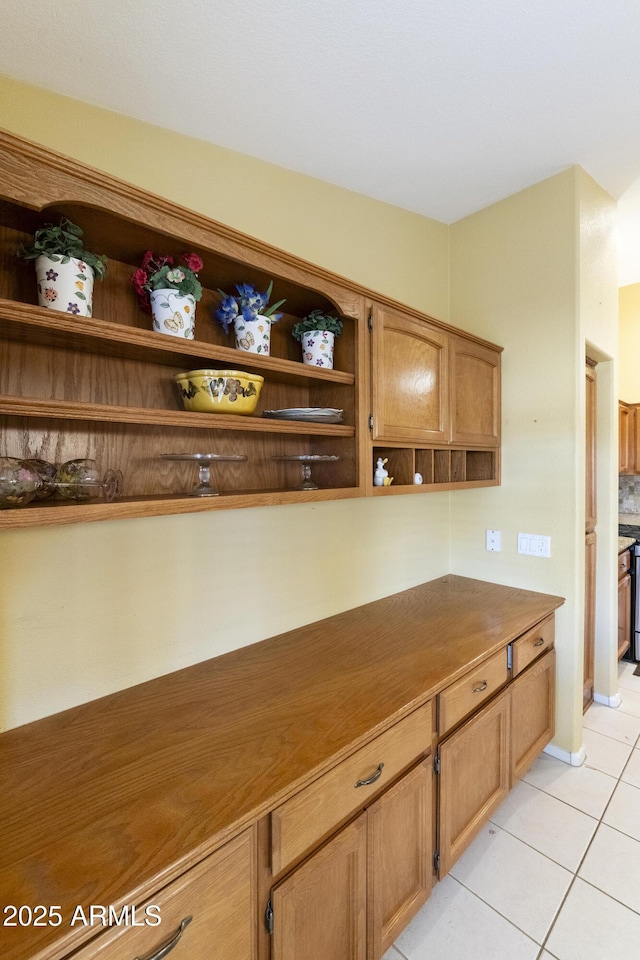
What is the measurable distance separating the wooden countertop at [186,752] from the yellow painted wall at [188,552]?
0.34 feet

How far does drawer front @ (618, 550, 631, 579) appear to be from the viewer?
2.87 m

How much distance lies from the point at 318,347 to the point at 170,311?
532mm

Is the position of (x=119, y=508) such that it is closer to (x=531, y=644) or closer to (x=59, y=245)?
(x=59, y=245)

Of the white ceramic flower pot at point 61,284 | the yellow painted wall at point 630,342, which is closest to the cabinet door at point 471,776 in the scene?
the white ceramic flower pot at point 61,284

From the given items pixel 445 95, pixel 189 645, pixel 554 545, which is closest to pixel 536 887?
pixel 554 545

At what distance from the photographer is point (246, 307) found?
4.32ft

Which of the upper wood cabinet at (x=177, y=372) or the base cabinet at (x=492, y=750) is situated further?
the base cabinet at (x=492, y=750)

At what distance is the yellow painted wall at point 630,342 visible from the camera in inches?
145

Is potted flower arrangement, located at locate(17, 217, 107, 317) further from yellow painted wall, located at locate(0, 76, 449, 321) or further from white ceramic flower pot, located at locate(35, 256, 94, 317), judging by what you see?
yellow painted wall, located at locate(0, 76, 449, 321)

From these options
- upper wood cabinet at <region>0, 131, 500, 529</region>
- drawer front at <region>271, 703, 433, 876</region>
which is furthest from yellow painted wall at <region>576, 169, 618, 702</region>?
drawer front at <region>271, 703, 433, 876</region>

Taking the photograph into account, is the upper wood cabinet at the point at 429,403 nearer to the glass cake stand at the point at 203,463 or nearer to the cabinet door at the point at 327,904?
the glass cake stand at the point at 203,463

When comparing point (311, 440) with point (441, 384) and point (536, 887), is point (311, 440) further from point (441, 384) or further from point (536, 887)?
point (536, 887)

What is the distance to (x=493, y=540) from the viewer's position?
2.32m

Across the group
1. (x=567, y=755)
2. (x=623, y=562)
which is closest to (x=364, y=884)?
(x=567, y=755)
